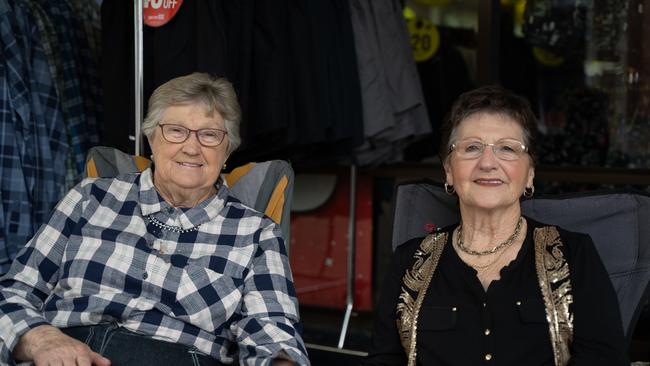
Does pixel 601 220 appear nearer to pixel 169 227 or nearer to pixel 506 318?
pixel 506 318

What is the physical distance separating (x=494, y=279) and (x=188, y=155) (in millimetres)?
908

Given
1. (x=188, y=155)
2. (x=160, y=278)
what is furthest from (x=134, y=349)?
(x=188, y=155)

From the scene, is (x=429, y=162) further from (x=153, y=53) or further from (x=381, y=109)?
(x=153, y=53)

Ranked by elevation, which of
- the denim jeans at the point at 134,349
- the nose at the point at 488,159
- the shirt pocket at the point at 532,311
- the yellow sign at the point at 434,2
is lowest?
the denim jeans at the point at 134,349

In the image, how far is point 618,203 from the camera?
229cm

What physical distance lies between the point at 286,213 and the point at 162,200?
380 mm

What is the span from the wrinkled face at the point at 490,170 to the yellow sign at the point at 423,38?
102 inches

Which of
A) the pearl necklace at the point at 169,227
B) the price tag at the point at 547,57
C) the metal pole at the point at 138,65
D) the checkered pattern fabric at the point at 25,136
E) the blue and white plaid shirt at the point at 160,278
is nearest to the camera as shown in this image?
the blue and white plaid shirt at the point at 160,278

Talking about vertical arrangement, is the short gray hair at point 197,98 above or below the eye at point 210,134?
above

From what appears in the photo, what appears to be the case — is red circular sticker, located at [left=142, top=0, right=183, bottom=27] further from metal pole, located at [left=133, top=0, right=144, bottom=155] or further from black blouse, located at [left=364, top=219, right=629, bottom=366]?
black blouse, located at [left=364, top=219, right=629, bottom=366]

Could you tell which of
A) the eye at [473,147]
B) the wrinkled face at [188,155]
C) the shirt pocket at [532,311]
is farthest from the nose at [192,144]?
the shirt pocket at [532,311]

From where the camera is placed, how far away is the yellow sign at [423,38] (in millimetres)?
4719

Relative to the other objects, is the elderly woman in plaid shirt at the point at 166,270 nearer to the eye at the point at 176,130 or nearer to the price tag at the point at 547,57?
the eye at the point at 176,130

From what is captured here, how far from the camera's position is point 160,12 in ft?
10.00
